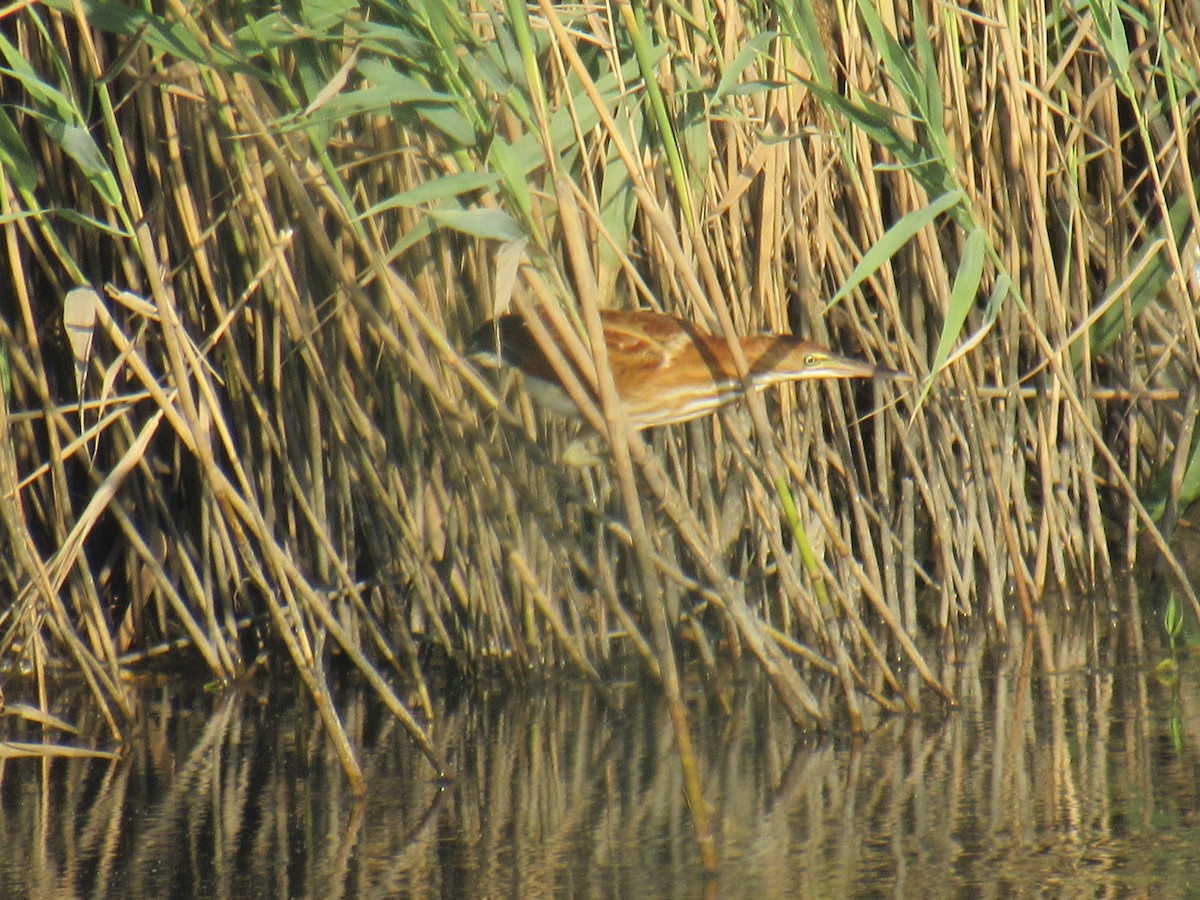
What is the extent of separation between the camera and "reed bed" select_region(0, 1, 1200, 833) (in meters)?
2.47

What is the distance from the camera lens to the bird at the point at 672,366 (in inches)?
110

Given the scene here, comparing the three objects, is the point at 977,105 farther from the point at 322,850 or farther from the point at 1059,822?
the point at 322,850

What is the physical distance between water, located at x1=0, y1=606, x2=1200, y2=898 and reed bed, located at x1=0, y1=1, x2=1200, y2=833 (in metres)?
0.13

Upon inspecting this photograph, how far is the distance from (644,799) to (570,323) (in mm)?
786

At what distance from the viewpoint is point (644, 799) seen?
2.56 m

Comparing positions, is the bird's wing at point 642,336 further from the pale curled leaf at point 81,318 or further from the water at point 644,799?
the pale curled leaf at point 81,318

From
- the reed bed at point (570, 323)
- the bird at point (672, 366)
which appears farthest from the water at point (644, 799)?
the bird at point (672, 366)

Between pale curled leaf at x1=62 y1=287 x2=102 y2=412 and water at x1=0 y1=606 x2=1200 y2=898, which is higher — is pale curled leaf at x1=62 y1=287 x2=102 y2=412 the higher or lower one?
the higher one

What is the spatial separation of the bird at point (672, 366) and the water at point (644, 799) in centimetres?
61

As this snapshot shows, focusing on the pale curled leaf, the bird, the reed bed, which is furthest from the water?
the pale curled leaf

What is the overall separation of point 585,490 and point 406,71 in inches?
44.2

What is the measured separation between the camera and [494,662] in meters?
3.23

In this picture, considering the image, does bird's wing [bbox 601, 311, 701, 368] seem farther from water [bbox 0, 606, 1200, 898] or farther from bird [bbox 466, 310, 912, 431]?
water [bbox 0, 606, 1200, 898]

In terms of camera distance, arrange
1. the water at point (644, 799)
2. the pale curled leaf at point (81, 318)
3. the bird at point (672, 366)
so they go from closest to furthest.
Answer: the water at point (644, 799), the pale curled leaf at point (81, 318), the bird at point (672, 366)
